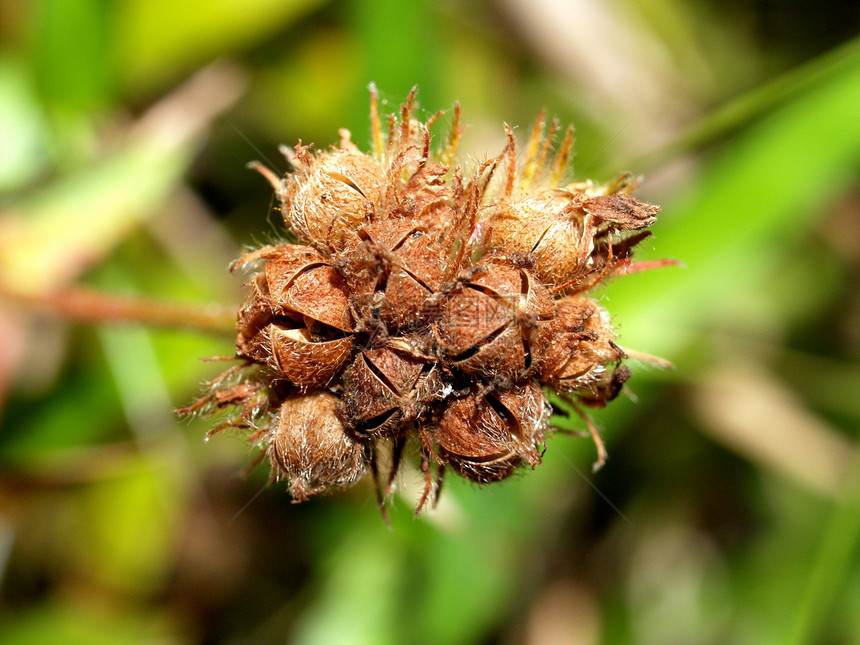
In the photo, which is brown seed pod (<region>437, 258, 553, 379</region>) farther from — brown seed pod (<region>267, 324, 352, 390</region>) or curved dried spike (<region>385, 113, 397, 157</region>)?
curved dried spike (<region>385, 113, 397, 157</region>)

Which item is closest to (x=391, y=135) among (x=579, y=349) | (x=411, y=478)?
(x=579, y=349)

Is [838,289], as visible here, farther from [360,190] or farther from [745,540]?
[360,190]

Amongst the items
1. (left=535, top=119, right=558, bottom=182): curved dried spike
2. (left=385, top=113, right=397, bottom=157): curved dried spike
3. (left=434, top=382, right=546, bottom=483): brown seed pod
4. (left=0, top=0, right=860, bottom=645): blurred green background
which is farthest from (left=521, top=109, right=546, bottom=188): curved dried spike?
(left=0, top=0, right=860, bottom=645): blurred green background

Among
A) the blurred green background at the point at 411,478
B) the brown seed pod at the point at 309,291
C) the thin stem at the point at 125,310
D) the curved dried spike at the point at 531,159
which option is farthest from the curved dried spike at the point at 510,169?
the blurred green background at the point at 411,478

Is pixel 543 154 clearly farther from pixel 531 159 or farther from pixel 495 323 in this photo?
pixel 495 323

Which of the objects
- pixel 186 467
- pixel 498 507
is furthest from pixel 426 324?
pixel 186 467

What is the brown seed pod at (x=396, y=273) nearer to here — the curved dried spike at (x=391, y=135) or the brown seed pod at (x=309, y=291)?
the brown seed pod at (x=309, y=291)
